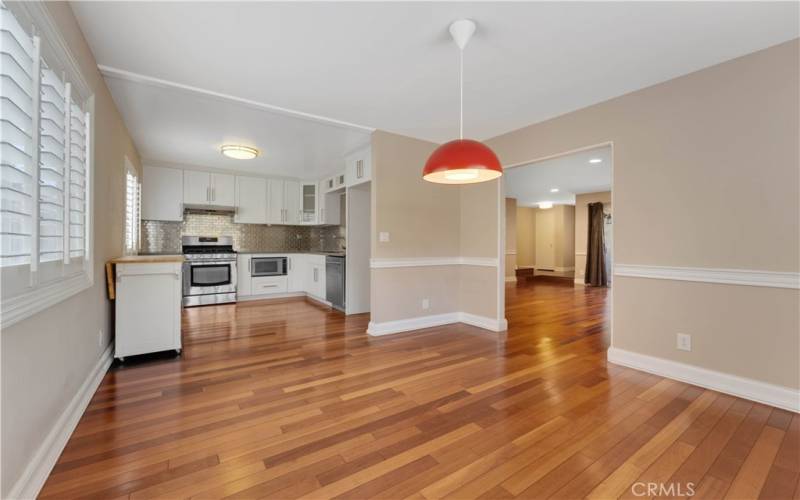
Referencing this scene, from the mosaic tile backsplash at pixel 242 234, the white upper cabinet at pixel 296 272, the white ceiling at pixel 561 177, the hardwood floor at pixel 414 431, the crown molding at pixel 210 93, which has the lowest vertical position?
the hardwood floor at pixel 414 431

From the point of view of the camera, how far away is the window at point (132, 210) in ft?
13.7

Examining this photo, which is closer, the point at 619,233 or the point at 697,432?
the point at 697,432

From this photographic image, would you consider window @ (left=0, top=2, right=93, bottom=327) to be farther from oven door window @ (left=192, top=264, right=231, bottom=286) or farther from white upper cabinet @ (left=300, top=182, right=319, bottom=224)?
white upper cabinet @ (left=300, top=182, right=319, bottom=224)

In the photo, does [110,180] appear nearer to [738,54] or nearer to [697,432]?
[697,432]

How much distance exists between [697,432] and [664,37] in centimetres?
246

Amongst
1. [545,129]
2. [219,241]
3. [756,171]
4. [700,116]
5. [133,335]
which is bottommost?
[133,335]

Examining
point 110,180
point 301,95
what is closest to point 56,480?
point 110,180

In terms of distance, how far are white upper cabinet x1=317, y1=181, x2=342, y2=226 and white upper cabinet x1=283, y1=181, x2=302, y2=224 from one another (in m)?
0.50

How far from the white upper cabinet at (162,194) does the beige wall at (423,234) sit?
12.9 ft

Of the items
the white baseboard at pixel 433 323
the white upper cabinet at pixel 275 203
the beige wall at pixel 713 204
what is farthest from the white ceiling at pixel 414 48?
the white upper cabinet at pixel 275 203

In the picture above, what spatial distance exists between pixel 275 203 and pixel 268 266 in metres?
1.26

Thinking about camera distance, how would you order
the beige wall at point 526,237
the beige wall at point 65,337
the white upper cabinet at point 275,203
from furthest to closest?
the beige wall at point 526,237, the white upper cabinet at point 275,203, the beige wall at point 65,337

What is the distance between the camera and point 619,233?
10.2 feet

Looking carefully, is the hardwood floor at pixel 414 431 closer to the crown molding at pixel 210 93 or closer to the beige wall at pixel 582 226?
the crown molding at pixel 210 93
